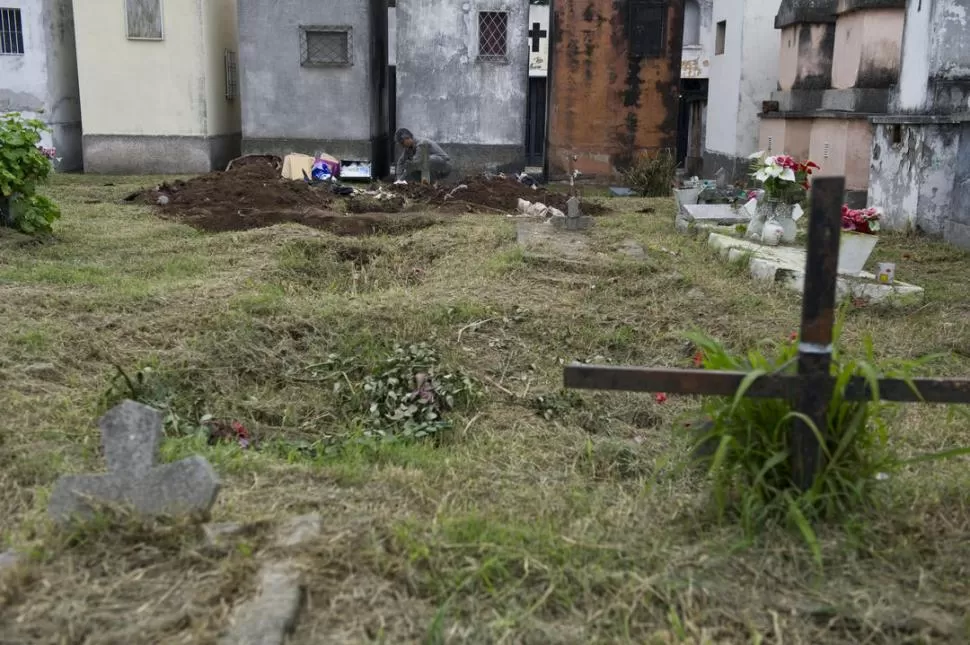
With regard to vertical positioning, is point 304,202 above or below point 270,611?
above

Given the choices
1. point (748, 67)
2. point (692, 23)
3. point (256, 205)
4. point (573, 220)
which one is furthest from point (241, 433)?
point (692, 23)

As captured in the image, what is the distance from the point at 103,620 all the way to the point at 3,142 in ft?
23.3

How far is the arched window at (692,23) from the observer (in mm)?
27078

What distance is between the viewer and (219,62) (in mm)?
18922

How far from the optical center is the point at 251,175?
536 inches

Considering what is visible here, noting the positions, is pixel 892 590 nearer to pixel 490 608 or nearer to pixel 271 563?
pixel 490 608

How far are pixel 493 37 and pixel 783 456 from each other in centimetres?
1653

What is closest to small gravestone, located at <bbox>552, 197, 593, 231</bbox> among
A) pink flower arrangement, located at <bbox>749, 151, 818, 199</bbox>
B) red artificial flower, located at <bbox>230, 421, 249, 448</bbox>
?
pink flower arrangement, located at <bbox>749, 151, 818, 199</bbox>

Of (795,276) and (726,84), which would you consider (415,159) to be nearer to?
(726,84)

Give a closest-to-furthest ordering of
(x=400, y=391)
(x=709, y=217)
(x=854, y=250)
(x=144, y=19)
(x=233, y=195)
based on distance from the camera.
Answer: (x=400, y=391), (x=854, y=250), (x=709, y=217), (x=233, y=195), (x=144, y=19)

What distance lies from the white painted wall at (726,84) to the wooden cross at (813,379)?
52.6ft

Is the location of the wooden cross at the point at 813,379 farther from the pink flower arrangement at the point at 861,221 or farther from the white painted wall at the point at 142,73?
the white painted wall at the point at 142,73

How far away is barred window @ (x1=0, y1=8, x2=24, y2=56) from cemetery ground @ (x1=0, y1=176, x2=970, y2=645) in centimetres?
1150

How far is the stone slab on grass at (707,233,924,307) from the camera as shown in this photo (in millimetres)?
6812
